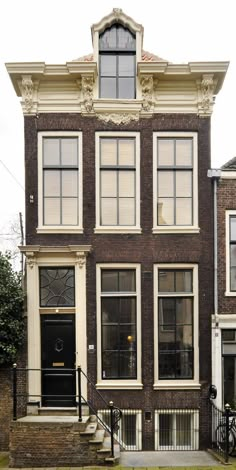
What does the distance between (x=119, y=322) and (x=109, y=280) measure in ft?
3.83

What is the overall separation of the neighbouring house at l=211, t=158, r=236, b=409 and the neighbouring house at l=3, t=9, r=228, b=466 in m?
0.23

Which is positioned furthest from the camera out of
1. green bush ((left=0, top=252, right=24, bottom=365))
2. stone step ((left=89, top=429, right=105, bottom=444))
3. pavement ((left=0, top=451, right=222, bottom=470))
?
green bush ((left=0, top=252, right=24, bottom=365))

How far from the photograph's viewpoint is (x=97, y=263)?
13680mm

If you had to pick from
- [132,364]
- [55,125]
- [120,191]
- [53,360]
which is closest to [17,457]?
[53,360]

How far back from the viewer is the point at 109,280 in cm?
1378

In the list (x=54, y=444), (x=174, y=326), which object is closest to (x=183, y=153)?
(x=174, y=326)

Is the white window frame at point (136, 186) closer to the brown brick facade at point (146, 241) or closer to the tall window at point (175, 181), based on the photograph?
the brown brick facade at point (146, 241)

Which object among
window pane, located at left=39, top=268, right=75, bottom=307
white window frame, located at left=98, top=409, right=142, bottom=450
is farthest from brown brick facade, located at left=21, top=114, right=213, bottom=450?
window pane, located at left=39, top=268, right=75, bottom=307

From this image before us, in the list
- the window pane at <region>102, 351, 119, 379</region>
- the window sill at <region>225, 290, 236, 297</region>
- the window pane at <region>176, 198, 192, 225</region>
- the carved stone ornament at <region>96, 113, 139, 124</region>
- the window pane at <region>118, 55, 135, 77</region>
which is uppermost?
the window pane at <region>118, 55, 135, 77</region>

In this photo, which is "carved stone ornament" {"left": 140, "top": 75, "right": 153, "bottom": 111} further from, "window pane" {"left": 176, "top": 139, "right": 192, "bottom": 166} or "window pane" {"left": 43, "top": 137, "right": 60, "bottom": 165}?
"window pane" {"left": 43, "top": 137, "right": 60, "bottom": 165}

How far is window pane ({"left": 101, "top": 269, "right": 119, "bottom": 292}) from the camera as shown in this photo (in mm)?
13750

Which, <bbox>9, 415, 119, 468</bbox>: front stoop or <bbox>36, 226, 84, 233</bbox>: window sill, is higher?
<bbox>36, 226, 84, 233</bbox>: window sill

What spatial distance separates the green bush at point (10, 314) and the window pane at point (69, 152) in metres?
3.18

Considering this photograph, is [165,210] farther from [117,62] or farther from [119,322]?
[117,62]
